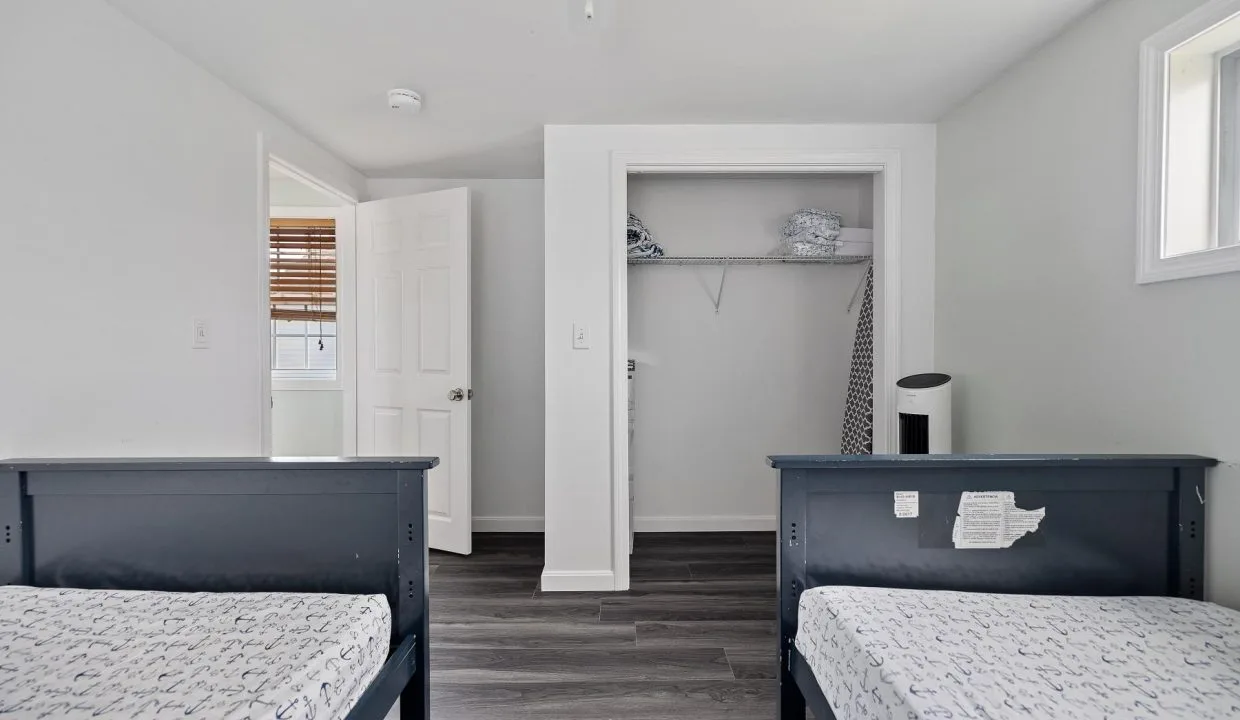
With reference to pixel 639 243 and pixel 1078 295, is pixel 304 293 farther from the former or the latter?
pixel 1078 295

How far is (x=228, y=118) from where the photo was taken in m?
2.24

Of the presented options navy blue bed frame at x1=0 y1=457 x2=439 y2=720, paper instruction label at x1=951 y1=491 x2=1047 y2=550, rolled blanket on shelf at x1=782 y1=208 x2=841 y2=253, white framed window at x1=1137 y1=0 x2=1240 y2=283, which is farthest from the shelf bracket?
navy blue bed frame at x1=0 y1=457 x2=439 y2=720

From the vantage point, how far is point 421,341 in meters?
3.24

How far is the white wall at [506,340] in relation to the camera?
11.6 ft

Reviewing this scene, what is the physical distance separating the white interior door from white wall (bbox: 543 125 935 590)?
27.2 inches

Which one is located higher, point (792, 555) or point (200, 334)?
point (200, 334)

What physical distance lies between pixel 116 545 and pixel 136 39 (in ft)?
5.15

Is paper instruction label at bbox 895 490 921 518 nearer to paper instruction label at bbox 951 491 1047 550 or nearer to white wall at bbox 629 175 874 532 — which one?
paper instruction label at bbox 951 491 1047 550

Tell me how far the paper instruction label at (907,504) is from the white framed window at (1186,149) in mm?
912

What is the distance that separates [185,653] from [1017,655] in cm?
157

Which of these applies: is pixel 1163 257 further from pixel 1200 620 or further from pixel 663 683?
pixel 663 683

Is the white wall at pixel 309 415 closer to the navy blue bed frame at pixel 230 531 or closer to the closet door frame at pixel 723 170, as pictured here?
the closet door frame at pixel 723 170

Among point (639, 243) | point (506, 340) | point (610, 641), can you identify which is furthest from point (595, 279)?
point (610, 641)

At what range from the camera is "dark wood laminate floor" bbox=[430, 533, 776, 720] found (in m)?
1.79
